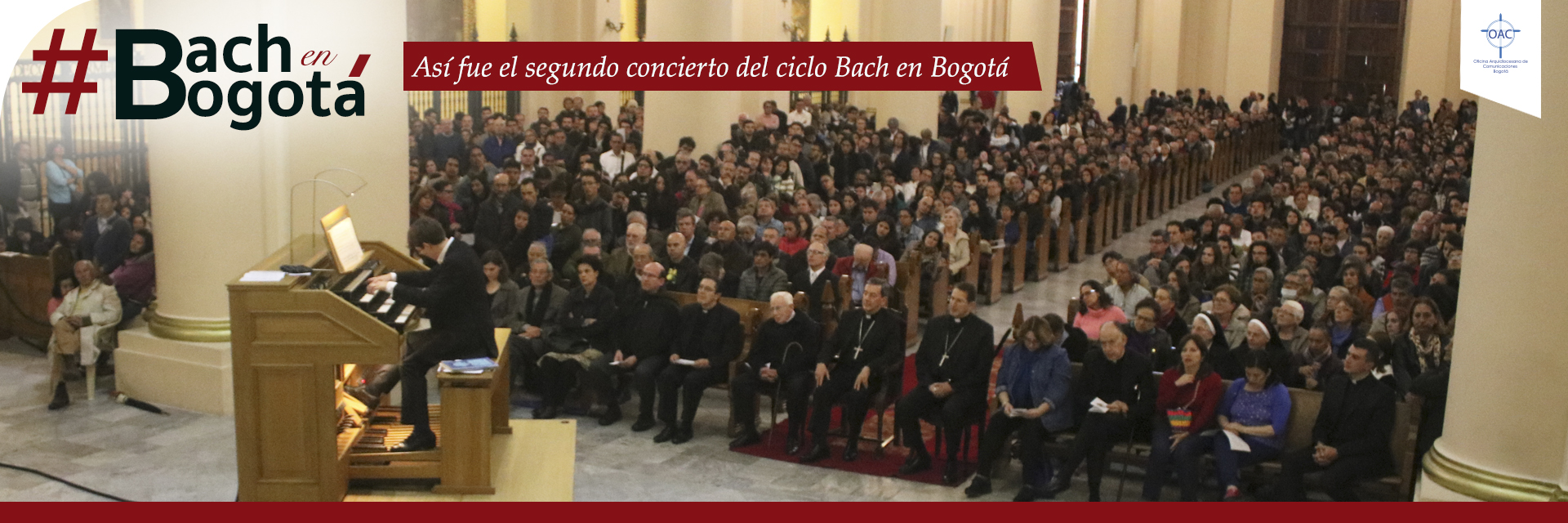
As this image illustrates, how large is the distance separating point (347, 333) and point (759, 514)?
200cm

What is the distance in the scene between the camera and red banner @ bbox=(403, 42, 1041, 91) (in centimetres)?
1661

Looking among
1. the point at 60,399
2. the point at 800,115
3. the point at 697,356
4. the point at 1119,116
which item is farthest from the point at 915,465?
the point at 1119,116

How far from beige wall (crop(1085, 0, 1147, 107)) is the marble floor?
67.5ft

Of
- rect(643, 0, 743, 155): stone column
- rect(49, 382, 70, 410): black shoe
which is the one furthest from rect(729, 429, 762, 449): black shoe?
rect(643, 0, 743, 155): stone column

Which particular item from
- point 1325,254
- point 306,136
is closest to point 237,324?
point 306,136

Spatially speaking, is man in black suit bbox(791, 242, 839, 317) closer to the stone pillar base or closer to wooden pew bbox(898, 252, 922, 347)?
wooden pew bbox(898, 252, 922, 347)

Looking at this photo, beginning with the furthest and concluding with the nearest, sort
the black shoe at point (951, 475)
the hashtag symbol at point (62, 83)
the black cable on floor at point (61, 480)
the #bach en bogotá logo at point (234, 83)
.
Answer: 1. the hashtag symbol at point (62, 83)
2. the #bach en bogotá logo at point (234, 83)
3. the black shoe at point (951, 475)
4. the black cable on floor at point (61, 480)

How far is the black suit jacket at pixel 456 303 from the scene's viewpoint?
6.30 m

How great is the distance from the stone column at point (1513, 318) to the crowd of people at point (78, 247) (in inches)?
291

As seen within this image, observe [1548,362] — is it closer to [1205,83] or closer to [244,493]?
[244,493]

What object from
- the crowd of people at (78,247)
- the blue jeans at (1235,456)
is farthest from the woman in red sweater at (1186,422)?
the crowd of people at (78,247)

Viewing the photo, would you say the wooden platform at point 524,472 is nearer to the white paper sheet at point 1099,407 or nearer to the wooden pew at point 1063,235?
the white paper sheet at point 1099,407

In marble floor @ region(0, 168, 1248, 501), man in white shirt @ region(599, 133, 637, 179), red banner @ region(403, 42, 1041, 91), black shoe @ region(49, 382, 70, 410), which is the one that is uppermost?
red banner @ region(403, 42, 1041, 91)

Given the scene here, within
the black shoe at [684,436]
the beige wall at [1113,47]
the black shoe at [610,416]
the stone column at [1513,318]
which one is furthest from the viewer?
the beige wall at [1113,47]
